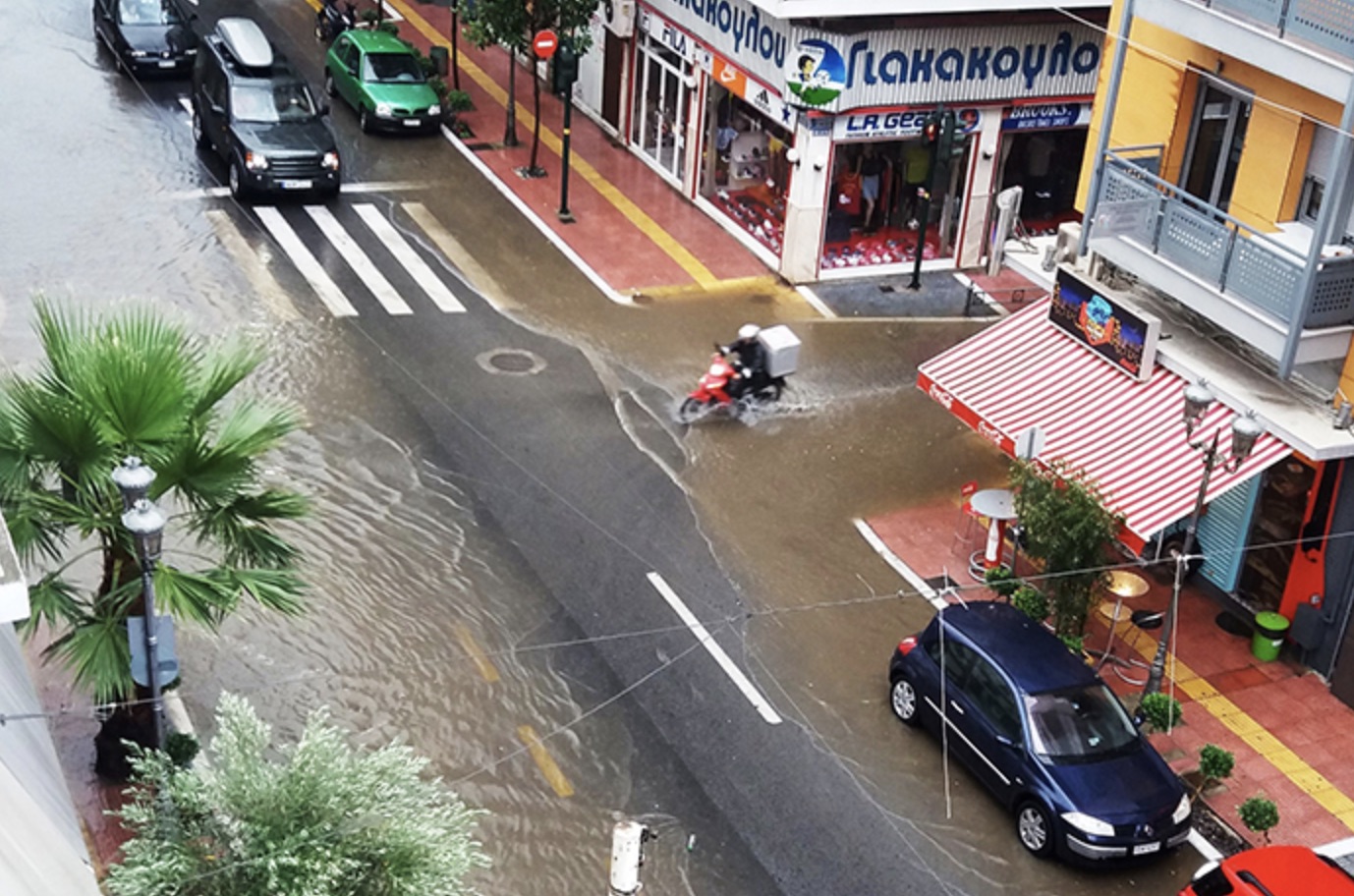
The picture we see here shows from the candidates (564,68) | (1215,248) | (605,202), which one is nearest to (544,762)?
(1215,248)

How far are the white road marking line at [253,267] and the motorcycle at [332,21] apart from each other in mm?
10596

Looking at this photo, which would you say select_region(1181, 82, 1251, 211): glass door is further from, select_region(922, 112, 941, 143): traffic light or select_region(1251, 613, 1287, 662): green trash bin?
select_region(922, 112, 941, 143): traffic light

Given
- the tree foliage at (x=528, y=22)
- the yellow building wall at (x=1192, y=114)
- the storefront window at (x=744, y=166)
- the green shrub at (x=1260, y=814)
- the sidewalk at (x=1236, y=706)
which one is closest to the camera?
the green shrub at (x=1260, y=814)

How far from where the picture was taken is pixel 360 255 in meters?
30.2

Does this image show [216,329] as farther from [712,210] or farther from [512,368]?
[712,210]

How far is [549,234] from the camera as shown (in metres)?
32.0

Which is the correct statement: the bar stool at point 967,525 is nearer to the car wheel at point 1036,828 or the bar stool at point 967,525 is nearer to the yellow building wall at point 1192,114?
the yellow building wall at point 1192,114

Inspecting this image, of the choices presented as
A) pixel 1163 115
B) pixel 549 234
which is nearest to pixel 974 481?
pixel 1163 115

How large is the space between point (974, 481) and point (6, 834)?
15.6m

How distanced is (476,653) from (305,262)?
38.4ft

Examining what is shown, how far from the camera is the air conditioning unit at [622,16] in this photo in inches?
1385

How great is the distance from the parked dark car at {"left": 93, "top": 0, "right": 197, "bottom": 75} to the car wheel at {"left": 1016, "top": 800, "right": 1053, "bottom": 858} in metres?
26.6

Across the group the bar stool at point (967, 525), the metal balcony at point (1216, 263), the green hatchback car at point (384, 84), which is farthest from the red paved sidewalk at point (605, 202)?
the metal balcony at point (1216, 263)

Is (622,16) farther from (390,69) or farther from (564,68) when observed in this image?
(390,69)
